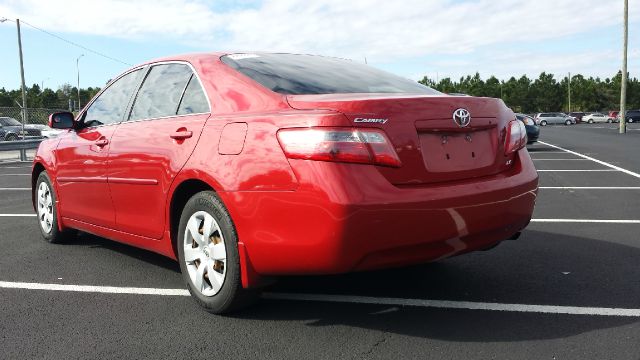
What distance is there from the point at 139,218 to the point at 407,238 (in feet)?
6.50

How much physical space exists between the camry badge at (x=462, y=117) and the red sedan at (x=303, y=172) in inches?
0.4

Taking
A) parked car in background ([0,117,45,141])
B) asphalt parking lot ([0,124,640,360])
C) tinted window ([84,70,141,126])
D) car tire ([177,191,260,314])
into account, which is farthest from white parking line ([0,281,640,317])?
parked car in background ([0,117,45,141])

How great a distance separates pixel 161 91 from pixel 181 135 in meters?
0.71

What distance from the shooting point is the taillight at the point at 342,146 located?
9.54 feet

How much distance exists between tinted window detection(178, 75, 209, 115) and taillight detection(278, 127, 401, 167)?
91cm

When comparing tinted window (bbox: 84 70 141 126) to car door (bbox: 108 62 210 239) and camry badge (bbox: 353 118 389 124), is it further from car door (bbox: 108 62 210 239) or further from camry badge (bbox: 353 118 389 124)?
camry badge (bbox: 353 118 389 124)

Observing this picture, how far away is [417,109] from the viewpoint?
315 centimetres

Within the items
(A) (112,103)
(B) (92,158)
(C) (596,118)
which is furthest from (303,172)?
(C) (596,118)

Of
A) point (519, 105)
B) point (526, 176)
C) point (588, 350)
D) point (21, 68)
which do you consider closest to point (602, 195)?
point (526, 176)

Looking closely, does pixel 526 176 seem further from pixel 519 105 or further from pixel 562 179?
pixel 519 105

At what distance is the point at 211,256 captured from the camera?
348cm

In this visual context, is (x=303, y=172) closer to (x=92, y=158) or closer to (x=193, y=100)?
(x=193, y=100)

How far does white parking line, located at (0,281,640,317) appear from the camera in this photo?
3465 mm

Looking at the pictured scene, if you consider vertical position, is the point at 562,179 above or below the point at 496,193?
below
